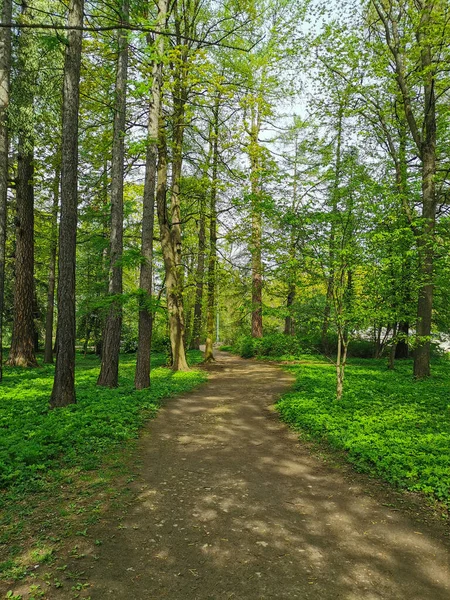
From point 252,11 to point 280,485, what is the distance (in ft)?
40.8

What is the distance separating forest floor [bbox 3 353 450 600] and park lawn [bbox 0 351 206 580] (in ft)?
0.77

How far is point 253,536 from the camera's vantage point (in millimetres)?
3602

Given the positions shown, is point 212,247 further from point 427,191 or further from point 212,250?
point 427,191

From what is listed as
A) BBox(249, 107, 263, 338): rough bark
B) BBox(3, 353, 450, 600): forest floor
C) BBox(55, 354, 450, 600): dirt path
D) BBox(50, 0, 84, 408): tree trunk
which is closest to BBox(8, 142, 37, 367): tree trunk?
BBox(50, 0, 84, 408): tree trunk

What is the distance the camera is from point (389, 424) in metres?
6.34

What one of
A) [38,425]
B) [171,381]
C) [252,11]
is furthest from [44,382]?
[252,11]

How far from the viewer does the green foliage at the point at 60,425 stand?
185 inches

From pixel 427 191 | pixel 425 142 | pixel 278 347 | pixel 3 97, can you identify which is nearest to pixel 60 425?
pixel 3 97

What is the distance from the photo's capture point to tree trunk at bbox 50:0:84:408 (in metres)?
6.98

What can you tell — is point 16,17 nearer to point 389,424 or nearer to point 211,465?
point 211,465

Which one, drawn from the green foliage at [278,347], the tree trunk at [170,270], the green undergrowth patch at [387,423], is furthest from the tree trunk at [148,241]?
the green foliage at [278,347]

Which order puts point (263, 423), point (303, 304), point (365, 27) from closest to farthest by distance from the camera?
1. point (263, 423)
2. point (303, 304)
3. point (365, 27)

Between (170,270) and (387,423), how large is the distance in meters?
8.75

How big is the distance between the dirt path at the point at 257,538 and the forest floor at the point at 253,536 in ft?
0.03
